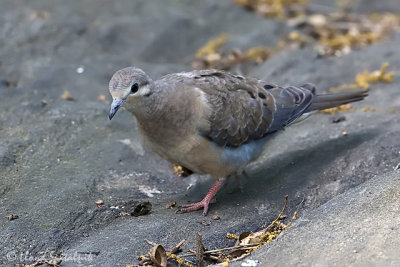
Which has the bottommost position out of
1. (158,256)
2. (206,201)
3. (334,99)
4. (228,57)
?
(206,201)

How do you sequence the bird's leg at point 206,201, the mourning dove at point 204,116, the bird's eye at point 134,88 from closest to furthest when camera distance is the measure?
1. the bird's eye at point 134,88
2. the mourning dove at point 204,116
3. the bird's leg at point 206,201

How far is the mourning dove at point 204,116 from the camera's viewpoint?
14.1ft

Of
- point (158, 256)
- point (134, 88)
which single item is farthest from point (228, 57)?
point (158, 256)

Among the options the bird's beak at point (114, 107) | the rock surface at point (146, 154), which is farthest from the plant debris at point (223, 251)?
the bird's beak at point (114, 107)

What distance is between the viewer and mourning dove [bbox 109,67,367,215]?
169 inches

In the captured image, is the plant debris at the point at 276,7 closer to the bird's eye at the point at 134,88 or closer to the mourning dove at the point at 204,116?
the mourning dove at the point at 204,116

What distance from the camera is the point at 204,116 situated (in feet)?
14.7

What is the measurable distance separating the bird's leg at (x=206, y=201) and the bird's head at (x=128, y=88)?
859 millimetres

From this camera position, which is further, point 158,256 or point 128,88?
point 128,88

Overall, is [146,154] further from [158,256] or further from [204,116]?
[158,256]

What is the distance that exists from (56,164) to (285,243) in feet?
7.12

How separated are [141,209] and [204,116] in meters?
0.82

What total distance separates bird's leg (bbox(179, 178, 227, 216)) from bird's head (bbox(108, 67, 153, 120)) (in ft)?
2.82

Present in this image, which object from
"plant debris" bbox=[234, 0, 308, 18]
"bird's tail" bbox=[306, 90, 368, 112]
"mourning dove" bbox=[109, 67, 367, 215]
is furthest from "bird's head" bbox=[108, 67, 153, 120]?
"plant debris" bbox=[234, 0, 308, 18]
